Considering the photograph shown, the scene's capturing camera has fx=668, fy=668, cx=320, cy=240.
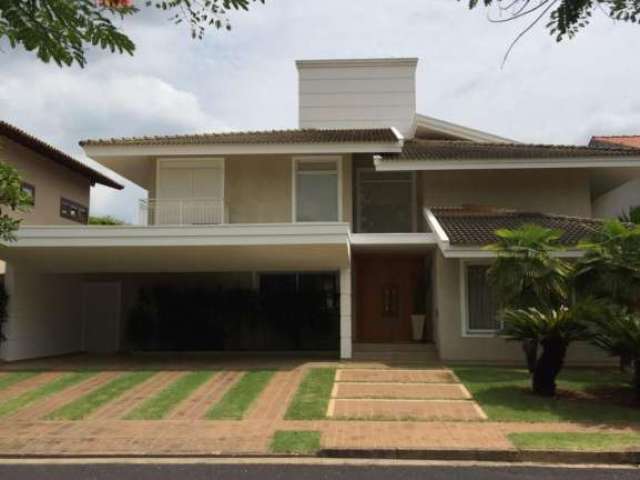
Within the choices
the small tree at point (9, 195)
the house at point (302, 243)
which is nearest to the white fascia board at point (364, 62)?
the house at point (302, 243)

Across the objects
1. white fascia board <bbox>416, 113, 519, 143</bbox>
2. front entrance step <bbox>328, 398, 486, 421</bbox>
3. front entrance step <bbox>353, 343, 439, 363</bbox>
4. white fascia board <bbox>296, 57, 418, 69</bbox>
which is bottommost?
front entrance step <bbox>328, 398, 486, 421</bbox>

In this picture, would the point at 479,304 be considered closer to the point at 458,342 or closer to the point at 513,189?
the point at 458,342

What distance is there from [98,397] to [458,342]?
818 centimetres

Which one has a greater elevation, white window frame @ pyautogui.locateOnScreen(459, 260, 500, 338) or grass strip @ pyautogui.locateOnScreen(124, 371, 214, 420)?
white window frame @ pyautogui.locateOnScreen(459, 260, 500, 338)

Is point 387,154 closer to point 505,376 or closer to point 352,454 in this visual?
point 505,376

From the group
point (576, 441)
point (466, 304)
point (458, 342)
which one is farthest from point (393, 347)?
point (576, 441)

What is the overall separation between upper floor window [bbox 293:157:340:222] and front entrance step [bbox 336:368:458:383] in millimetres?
4921

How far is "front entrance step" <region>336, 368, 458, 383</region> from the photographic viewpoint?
510 inches

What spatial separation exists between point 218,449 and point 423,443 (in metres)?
2.56

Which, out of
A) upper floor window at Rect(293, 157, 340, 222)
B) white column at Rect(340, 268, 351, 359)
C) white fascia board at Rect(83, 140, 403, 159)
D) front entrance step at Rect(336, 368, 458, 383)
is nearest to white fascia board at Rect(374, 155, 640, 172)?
white fascia board at Rect(83, 140, 403, 159)

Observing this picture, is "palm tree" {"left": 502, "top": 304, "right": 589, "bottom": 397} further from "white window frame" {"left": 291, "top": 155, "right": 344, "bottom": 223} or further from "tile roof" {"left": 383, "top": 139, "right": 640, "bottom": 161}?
"white window frame" {"left": 291, "top": 155, "right": 344, "bottom": 223}

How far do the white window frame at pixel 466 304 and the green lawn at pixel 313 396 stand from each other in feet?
11.6

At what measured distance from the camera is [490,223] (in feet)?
52.4

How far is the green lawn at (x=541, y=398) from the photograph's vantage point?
986 cm
